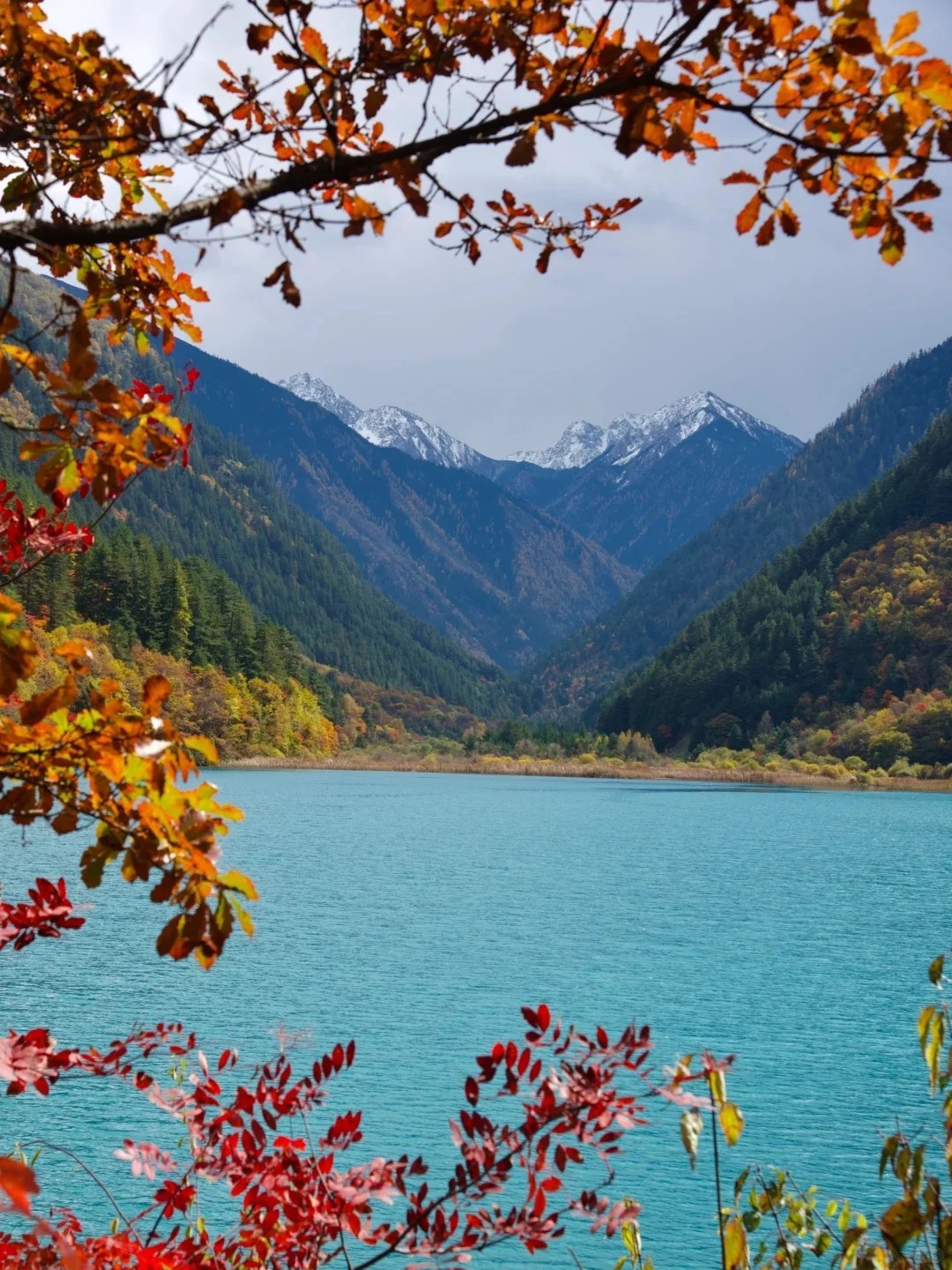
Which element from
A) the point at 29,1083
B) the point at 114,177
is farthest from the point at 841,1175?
the point at 114,177

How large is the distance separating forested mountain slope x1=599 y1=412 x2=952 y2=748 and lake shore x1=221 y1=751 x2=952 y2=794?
1561cm

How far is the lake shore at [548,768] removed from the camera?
101312mm

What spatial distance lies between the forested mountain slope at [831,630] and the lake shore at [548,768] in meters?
15.6

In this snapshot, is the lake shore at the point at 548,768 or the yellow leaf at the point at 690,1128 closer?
the yellow leaf at the point at 690,1128

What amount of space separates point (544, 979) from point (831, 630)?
11993cm

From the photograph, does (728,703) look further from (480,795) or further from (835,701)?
(480,795)

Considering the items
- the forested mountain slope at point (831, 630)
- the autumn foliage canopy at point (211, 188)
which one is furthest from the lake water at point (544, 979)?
the forested mountain slope at point (831, 630)

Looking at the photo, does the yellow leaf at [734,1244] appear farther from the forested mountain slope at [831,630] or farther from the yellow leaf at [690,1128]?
the forested mountain slope at [831,630]

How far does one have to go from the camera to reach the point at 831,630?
13200cm

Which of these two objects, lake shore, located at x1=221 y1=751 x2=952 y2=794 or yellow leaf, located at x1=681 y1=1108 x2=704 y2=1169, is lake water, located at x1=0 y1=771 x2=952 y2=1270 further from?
lake shore, located at x1=221 y1=751 x2=952 y2=794

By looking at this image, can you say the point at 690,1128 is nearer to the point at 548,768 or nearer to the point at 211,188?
the point at 211,188

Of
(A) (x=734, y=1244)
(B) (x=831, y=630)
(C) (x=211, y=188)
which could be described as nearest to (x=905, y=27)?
(C) (x=211, y=188)

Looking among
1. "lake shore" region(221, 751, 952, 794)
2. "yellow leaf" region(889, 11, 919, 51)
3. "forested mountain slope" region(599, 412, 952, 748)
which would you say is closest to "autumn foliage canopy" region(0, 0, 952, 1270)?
"yellow leaf" region(889, 11, 919, 51)

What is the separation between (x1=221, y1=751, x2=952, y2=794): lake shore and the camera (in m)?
101
